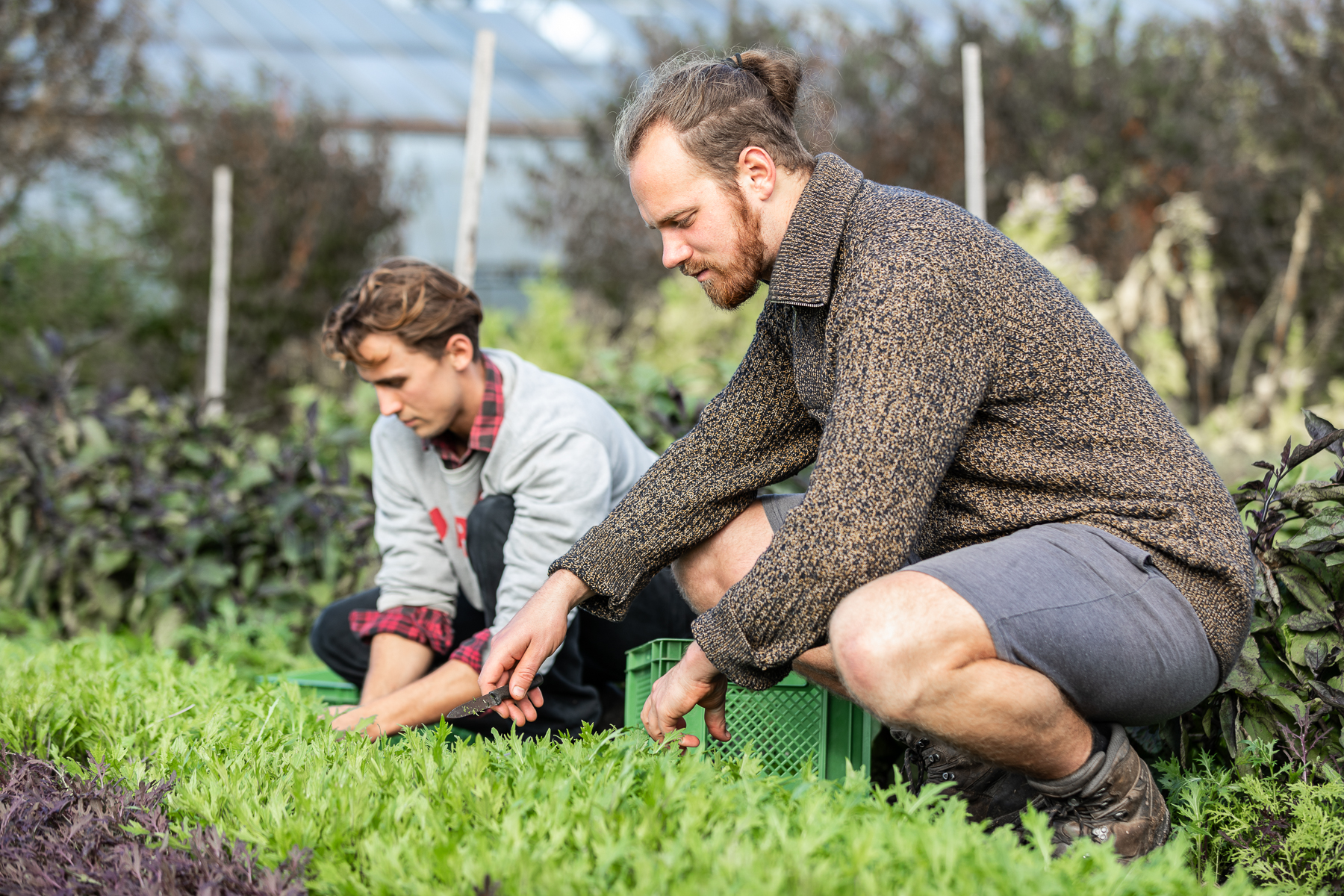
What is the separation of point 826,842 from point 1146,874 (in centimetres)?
36

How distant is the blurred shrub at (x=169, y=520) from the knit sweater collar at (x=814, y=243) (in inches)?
87.3

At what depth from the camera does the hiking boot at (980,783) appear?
1856 mm

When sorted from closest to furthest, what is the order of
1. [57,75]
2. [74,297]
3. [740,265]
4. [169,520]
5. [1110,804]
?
[1110,804] → [740,265] → [169,520] → [57,75] → [74,297]

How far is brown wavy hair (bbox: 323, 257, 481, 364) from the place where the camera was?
2.66 m

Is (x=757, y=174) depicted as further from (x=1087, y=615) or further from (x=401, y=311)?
(x=401, y=311)

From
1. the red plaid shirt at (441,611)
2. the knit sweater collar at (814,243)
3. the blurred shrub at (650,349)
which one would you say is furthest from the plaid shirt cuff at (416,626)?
the knit sweater collar at (814,243)

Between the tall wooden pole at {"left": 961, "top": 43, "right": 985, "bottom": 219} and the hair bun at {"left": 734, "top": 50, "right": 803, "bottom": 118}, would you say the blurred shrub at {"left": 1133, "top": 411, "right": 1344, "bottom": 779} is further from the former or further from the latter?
the tall wooden pole at {"left": 961, "top": 43, "right": 985, "bottom": 219}

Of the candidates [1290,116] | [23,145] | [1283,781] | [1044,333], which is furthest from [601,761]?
[23,145]

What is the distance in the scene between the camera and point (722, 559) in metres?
2.18

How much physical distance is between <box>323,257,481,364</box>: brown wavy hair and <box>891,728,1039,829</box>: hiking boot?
1473 millimetres

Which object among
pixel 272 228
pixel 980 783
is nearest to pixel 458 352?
pixel 980 783

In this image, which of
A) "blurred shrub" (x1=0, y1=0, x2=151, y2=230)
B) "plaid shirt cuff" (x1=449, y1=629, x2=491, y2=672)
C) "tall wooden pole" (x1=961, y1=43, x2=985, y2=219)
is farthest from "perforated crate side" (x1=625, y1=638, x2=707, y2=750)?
"blurred shrub" (x1=0, y1=0, x2=151, y2=230)

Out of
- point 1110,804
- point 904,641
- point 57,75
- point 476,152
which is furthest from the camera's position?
point 57,75

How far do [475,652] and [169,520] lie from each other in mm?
2021
